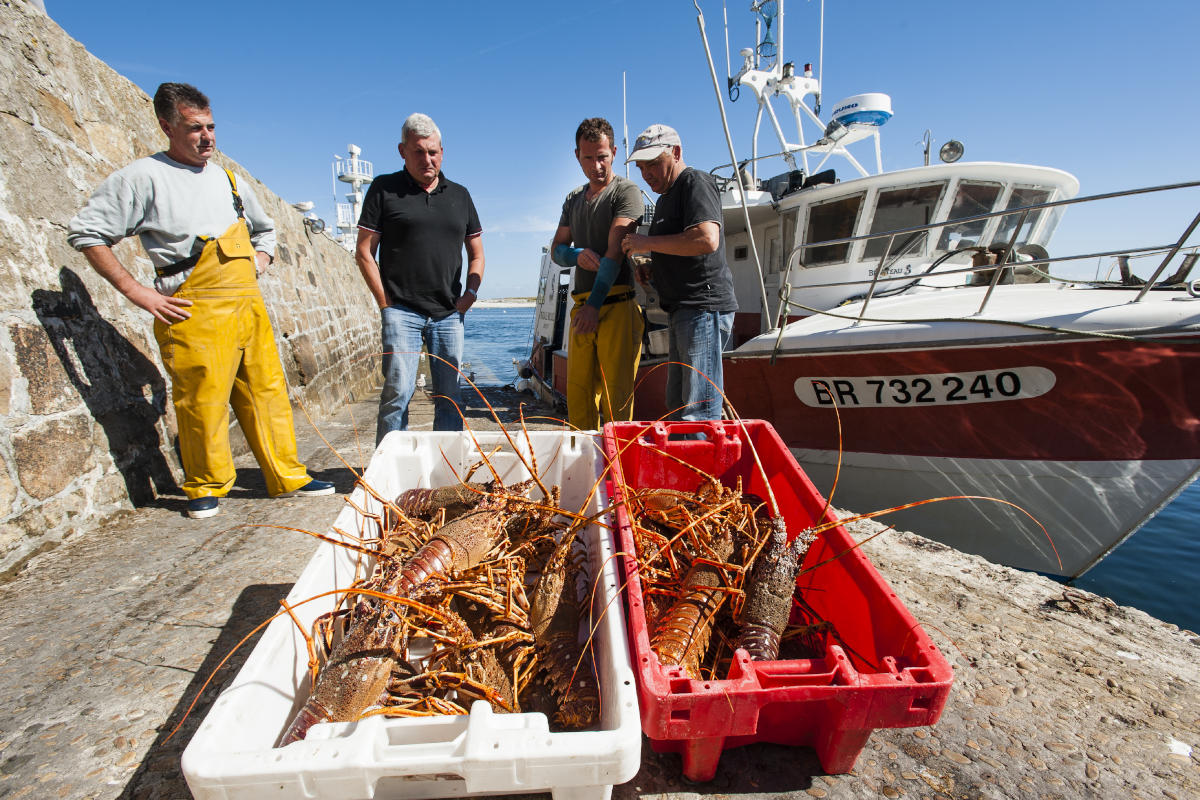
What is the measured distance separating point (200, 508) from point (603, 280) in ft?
9.31

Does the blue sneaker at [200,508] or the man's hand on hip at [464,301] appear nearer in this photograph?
the blue sneaker at [200,508]

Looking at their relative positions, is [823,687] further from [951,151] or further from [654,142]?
[951,151]

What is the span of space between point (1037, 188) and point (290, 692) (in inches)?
302

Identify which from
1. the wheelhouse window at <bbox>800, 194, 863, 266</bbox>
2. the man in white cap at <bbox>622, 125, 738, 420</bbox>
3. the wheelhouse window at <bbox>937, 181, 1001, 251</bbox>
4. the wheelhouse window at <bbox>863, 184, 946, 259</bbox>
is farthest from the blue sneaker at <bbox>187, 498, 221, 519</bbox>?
the wheelhouse window at <bbox>937, 181, 1001, 251</bbox>

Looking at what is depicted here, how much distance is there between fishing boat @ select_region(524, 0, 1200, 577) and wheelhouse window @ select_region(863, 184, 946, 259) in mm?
19

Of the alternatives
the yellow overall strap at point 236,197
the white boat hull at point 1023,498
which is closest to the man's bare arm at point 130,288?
the yellow overall strap at point 236,197

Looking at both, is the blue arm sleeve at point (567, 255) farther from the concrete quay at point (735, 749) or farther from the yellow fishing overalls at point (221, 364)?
the concrete quay at point (735, 749)

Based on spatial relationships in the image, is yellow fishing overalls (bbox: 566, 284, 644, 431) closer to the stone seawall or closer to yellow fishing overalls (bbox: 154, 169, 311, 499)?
yellow fishing overalls (bbox: 154, 169, 311, 499)

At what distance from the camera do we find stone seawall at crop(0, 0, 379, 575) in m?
2.40

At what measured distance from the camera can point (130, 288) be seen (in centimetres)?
254

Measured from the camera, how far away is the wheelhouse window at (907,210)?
551cm

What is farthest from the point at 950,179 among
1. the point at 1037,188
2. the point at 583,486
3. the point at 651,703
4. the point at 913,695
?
the point at 651,703

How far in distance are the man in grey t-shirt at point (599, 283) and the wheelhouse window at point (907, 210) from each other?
3.50 m

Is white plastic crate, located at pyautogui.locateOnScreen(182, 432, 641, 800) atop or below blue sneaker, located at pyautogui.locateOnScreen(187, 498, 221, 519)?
atop
